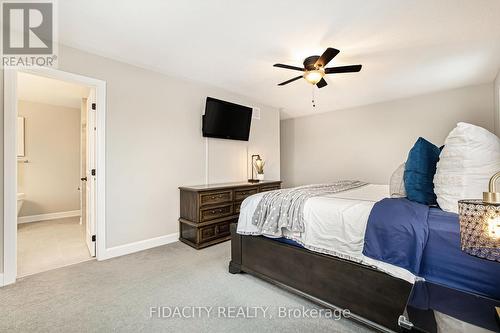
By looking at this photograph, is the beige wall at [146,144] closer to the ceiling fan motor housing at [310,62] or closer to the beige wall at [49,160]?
the ceiling fan motor housing at [310,62]

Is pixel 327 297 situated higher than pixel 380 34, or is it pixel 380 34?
pixel 380 34

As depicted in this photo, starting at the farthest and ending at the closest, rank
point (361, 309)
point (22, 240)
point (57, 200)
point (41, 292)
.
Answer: point (57, 200)
point (22, 240)
point (41, 292)
point (361, 309)

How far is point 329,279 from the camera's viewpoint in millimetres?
1743

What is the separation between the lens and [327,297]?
1753 mm

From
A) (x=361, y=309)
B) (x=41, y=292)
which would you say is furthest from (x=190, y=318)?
(x=41, y=292)

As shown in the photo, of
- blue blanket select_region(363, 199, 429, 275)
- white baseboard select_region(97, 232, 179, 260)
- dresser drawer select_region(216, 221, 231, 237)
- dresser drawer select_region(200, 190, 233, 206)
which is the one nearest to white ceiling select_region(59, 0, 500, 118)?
blue blanket select_region(363, 199, 429, 275)

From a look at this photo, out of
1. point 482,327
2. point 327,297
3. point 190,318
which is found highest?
point 482,327

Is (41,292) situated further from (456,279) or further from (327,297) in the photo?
(456,279)

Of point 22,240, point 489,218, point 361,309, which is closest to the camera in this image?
point 489,218

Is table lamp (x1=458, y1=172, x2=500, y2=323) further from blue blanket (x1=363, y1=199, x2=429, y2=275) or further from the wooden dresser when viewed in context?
the wooden dresser

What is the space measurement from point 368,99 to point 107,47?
4466 mm

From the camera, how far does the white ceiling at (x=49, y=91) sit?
3.64 metres

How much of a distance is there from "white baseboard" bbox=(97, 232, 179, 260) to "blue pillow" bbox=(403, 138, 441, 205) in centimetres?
306

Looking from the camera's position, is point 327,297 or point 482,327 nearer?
point 482,327
